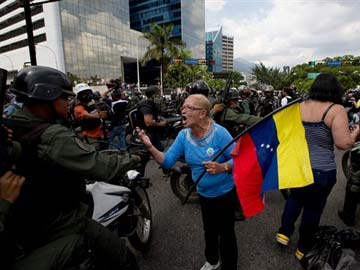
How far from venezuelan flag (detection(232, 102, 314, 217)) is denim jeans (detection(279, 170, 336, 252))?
1.56 ft

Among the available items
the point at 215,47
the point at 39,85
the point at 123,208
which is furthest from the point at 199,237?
the point at 215,47

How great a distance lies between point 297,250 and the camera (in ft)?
8.23

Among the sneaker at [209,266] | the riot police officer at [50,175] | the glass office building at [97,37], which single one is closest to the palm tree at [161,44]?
the glass office building at [97,37]

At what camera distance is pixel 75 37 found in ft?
151

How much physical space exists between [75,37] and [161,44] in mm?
24752

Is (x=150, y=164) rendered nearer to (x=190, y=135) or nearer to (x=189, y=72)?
(x=190, y=135)

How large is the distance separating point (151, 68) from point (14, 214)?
72927 mm

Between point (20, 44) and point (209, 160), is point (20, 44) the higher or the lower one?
the higher one

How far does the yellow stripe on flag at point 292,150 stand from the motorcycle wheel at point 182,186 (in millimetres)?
2168

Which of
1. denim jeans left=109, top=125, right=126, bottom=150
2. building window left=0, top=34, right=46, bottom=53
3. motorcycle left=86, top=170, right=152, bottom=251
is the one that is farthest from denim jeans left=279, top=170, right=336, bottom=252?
building window left=0, top=34, right=46, bottom=53

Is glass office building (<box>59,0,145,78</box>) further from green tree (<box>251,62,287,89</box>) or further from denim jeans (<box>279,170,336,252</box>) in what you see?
denim jeans (<box>279,170,336,252</box>)

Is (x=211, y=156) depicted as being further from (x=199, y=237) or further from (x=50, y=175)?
(x=199, y=237)

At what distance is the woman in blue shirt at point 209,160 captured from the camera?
79.0 inches

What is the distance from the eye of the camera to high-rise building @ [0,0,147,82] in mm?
43594
